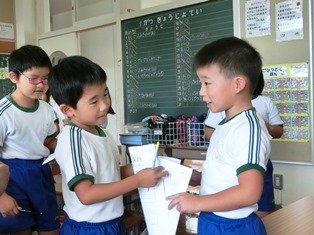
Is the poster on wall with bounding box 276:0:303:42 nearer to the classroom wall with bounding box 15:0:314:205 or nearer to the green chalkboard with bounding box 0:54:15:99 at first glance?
the classroom wall with bounding box 15:0:314:205

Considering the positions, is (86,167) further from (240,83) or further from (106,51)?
(106,51)

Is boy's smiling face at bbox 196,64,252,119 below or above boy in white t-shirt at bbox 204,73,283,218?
above

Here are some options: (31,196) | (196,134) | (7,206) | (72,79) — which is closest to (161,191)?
(72,79)

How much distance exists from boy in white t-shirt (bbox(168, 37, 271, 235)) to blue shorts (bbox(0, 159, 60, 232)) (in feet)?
2.69

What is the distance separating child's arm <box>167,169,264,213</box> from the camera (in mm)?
927

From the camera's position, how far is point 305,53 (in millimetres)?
2758

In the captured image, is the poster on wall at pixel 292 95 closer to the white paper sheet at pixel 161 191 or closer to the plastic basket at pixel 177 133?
the plastic basket at pixel 177 133

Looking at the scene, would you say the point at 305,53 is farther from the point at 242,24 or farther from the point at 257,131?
the point at 257,131

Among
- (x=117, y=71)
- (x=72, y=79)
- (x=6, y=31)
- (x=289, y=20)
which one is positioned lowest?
(x=72, y=79)

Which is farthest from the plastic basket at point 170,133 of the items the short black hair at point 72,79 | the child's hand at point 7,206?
the short black hair at point 72,79

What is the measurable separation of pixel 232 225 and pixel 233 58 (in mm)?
475

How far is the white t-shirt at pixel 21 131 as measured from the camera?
161 cm

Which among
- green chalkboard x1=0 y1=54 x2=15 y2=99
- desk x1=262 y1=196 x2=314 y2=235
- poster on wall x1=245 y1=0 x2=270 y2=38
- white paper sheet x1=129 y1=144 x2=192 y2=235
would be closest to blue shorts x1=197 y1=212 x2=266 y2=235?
white paper sheet x1=129 y1=144 x2=192 y2=235

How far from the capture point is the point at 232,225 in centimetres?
102
